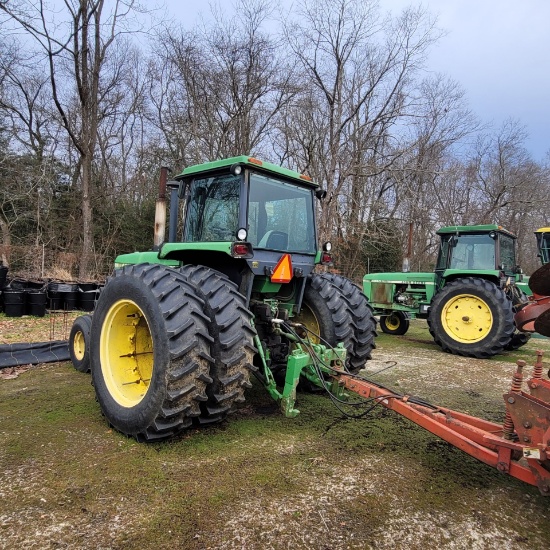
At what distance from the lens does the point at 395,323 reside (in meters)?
9.16

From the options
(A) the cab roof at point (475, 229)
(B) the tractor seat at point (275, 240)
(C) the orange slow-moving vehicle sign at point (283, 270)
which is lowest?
(C) the orange slow-moving vehicle sign at point (283, 270)

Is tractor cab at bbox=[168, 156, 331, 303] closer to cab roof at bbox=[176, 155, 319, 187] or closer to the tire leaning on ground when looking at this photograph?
cab roof at bbox=[176, 155, 319, 187]

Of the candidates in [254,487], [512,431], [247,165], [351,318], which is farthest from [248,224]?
[512,431]

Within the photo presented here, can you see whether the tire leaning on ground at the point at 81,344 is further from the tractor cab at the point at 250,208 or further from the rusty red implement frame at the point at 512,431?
the rusty red implement frame at the point at 512,431

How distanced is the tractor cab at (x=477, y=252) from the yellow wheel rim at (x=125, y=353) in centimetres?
593

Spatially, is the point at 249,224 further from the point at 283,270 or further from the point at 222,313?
the point at 222,313

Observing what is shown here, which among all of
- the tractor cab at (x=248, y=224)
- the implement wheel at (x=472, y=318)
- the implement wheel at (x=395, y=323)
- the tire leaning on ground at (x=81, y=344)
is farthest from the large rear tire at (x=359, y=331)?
the implement wheel at (x=395, y=323)

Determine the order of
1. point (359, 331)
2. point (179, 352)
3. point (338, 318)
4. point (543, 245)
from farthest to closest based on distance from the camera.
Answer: point (543, 245)
point (359, 331)
point (338, 318)
point (179, 352)

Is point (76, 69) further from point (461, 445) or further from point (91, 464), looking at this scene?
point (461, 445)

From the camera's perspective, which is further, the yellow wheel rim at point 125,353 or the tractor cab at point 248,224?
the tractor cab at point 248,224

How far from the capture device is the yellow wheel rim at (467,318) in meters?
6.80

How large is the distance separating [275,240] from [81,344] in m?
2.63

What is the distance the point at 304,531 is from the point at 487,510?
102 cm

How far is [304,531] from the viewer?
2.00 meters
